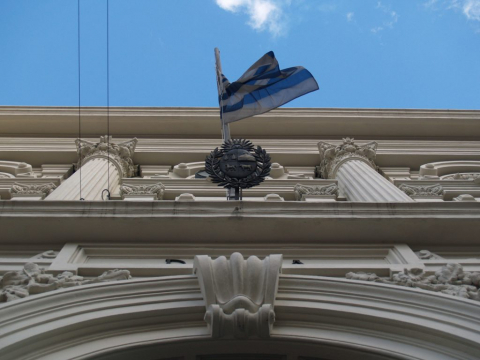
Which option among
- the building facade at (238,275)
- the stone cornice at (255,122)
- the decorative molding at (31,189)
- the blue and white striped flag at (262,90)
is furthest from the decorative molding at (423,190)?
the decorative molding at (31,189)

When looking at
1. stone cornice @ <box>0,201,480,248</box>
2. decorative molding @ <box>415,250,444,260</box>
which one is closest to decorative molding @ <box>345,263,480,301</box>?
→ decorative molding @ <box>415,250,444,260</box>

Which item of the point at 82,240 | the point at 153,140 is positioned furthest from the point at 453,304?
the point at 153,140

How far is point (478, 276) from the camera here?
7.25 meters

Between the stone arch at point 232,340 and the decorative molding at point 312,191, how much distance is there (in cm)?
821

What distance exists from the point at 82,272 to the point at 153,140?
13599 mm

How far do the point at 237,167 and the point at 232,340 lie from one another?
448cm

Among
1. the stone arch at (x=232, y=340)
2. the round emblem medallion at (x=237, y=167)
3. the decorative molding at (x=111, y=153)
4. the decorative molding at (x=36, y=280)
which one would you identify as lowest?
the stone arch at (x=232, y=340)

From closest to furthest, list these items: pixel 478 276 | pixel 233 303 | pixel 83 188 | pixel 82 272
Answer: pixel 233 303, pixel 478 276, pixel 82 272, pixel 83 188

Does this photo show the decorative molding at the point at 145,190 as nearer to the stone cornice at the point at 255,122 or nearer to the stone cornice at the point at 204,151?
the stone cornice at the point at 204,151

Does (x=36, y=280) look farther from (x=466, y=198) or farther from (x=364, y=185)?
(x=466, y=198)

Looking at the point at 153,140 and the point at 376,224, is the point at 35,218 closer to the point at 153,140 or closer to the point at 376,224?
the point at 376,224

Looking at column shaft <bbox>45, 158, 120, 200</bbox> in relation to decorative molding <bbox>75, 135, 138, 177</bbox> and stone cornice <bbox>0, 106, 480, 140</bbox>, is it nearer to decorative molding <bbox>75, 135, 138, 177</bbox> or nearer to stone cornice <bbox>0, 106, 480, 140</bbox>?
decorative molding <bbox>75, 135, 138, 177</bbox>

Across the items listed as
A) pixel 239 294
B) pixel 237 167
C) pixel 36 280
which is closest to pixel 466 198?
pixel 237 167

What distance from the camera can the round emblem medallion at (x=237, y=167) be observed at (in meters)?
10.3
